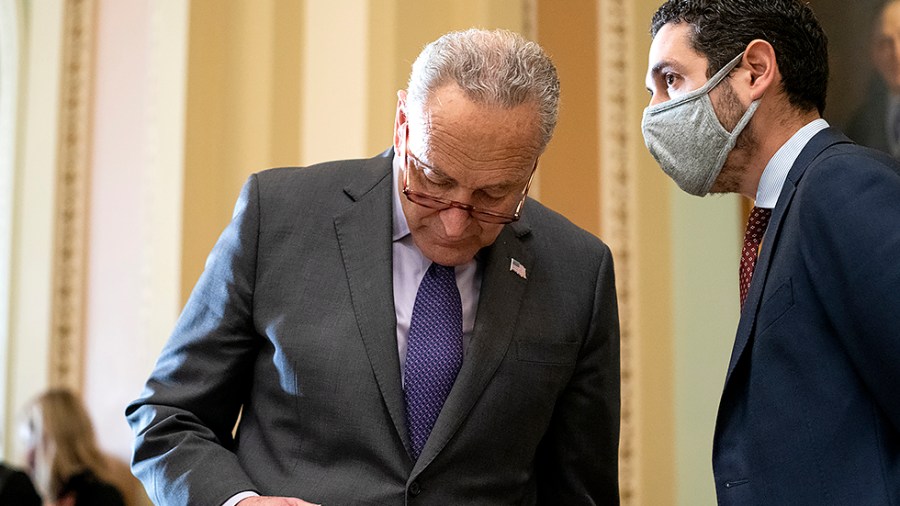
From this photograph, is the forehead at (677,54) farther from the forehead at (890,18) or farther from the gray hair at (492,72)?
→ the forehead at (890,18)

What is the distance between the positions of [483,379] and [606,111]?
8.21 ft

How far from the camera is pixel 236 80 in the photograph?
17.4ft

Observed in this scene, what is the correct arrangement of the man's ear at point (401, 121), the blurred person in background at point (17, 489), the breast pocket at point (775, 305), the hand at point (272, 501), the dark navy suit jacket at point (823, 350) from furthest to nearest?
the blurred person in background at point (17, 489) → the man's ear at point (401, 121) → the hand at point (272, 501) → the breast pocket at point (775, 305) → the dark navy suit jacket at point (823, 350)

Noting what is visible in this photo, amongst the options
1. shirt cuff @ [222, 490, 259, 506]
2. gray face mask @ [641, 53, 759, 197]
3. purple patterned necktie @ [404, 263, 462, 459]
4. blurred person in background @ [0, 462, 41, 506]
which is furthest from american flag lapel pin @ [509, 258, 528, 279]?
blurred person in background @ [0, 462, 41, 506]

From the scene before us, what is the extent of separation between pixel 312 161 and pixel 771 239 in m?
2.94

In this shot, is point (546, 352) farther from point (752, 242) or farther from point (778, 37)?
point (778, 37)

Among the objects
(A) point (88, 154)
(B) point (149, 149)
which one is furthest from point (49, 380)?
(B) point (149, 149)

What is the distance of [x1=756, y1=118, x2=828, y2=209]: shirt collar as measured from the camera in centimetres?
239

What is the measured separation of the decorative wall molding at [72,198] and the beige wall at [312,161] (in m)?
0.03

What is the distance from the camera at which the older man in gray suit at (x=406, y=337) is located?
240 centimetres

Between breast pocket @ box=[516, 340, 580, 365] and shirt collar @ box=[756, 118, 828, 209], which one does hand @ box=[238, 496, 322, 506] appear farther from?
shirt collar @ box=[756, 118, 828, 209]

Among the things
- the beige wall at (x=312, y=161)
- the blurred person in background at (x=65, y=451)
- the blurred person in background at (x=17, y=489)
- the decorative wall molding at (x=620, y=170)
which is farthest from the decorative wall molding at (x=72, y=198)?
the decorative wall molding at (x=620, y=170)

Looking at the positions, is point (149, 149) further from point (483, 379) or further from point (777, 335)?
point (777, 335)

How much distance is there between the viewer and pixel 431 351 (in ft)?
8.17
